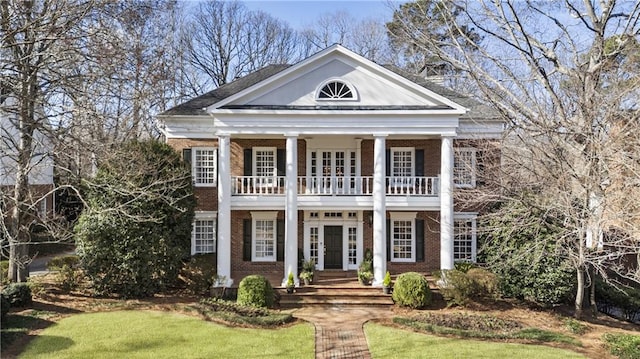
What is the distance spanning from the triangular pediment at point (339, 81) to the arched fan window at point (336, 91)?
84 mm

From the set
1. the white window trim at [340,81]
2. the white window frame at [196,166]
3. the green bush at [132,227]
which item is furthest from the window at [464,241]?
the green bush at [132,227]

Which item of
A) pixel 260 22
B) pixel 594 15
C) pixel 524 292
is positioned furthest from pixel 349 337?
pixel 260 22

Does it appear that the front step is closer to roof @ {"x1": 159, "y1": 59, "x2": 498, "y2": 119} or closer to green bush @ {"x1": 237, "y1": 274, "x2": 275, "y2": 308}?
Result: green bush @ {"x1": 237, "y1": 274, "x2": 275, "y2": 308}

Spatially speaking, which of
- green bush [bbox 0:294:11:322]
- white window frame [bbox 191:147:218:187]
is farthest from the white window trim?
green bush [bbox 0:294:11:322]

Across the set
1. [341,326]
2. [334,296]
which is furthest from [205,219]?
[341,326]

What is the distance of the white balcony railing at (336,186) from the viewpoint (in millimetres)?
18234

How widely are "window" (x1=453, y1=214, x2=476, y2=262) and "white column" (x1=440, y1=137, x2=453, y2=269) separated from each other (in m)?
1.70

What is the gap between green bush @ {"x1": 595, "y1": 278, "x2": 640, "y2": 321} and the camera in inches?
639

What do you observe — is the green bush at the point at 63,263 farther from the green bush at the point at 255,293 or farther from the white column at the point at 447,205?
the white column at the point at 447,205

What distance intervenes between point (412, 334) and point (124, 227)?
33.5 ft

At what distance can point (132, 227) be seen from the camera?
14.9 m

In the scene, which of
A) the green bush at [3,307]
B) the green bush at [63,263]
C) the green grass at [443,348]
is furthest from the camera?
the green bush at [63,263]

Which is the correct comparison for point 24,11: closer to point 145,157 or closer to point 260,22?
point 145,157

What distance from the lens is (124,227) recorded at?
48.9ft
